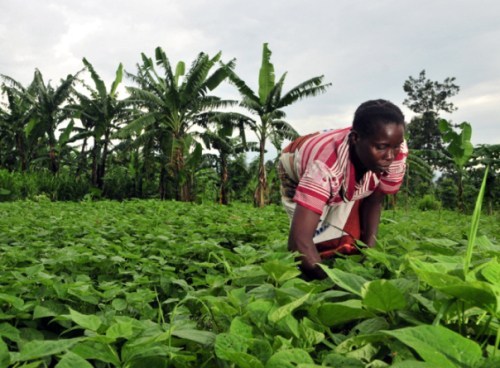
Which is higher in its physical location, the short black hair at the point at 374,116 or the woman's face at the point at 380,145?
the short black hair at the point at 374,116

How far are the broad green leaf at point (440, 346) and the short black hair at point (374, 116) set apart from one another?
1.46 m

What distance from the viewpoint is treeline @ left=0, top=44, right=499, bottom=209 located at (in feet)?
43.8

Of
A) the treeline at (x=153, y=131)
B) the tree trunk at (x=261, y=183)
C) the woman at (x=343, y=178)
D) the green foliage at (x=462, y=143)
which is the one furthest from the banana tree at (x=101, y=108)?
the woman at (x=343, y=178)

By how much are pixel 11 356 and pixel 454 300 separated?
706mm

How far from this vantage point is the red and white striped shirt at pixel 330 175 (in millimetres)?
1949

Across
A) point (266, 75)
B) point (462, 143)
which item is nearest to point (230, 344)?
point (462, 143)

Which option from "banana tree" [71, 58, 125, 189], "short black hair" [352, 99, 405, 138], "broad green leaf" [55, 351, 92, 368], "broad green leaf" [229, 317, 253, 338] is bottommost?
"broad green leaf" [55, 351, 92, 368]

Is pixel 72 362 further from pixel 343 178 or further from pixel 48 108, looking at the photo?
pixel 48 108

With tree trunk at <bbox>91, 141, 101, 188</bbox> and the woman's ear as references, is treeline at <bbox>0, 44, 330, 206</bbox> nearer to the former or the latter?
tree trunk at <bbox>91, 141, 101, 188</bbox>

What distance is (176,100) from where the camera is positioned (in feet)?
46.8

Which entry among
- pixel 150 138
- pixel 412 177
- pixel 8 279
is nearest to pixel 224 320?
pixel 8 279

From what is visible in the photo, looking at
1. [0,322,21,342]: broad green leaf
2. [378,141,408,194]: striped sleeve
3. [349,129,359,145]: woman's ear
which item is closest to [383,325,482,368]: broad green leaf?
[0,322,21,342]: broad green leaf

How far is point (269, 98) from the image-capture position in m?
12.9

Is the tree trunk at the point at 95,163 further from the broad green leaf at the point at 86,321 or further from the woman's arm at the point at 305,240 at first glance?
the broad green leaf at the point at 86,321
